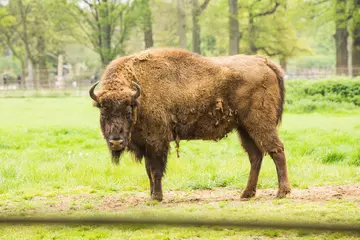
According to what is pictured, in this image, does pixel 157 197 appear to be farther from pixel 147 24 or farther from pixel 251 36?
pixel 147 24

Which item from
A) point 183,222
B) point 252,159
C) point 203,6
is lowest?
point 252,159

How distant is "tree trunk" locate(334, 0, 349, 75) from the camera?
113 feet

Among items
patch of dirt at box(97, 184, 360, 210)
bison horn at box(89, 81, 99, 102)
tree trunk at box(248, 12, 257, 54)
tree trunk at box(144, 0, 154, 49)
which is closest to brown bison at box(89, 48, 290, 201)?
patch of dirt at box(97, 184, 360, 210)

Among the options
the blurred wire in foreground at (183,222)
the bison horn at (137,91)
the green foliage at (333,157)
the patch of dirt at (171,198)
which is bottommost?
the green foliage at (333,157)

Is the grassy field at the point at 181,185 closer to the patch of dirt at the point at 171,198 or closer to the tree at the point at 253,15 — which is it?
the patch of dirt at the point at 171,198

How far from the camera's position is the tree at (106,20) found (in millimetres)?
49000

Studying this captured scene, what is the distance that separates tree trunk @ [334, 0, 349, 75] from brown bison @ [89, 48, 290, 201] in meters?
26.4

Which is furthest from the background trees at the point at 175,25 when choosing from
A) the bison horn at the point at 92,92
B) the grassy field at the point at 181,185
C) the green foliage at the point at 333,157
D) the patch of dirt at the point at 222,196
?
the bison horn at the point at 92,92

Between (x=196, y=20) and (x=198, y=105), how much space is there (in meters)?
34.8

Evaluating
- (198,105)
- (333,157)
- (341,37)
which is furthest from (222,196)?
Result: (341,37)

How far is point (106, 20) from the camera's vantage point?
49000 mm

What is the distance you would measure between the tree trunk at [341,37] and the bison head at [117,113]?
27.5 metres

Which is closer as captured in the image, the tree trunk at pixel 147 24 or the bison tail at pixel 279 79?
the bison tail at pixel 279 79

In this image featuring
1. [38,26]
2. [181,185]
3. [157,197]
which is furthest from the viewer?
[38,26]
